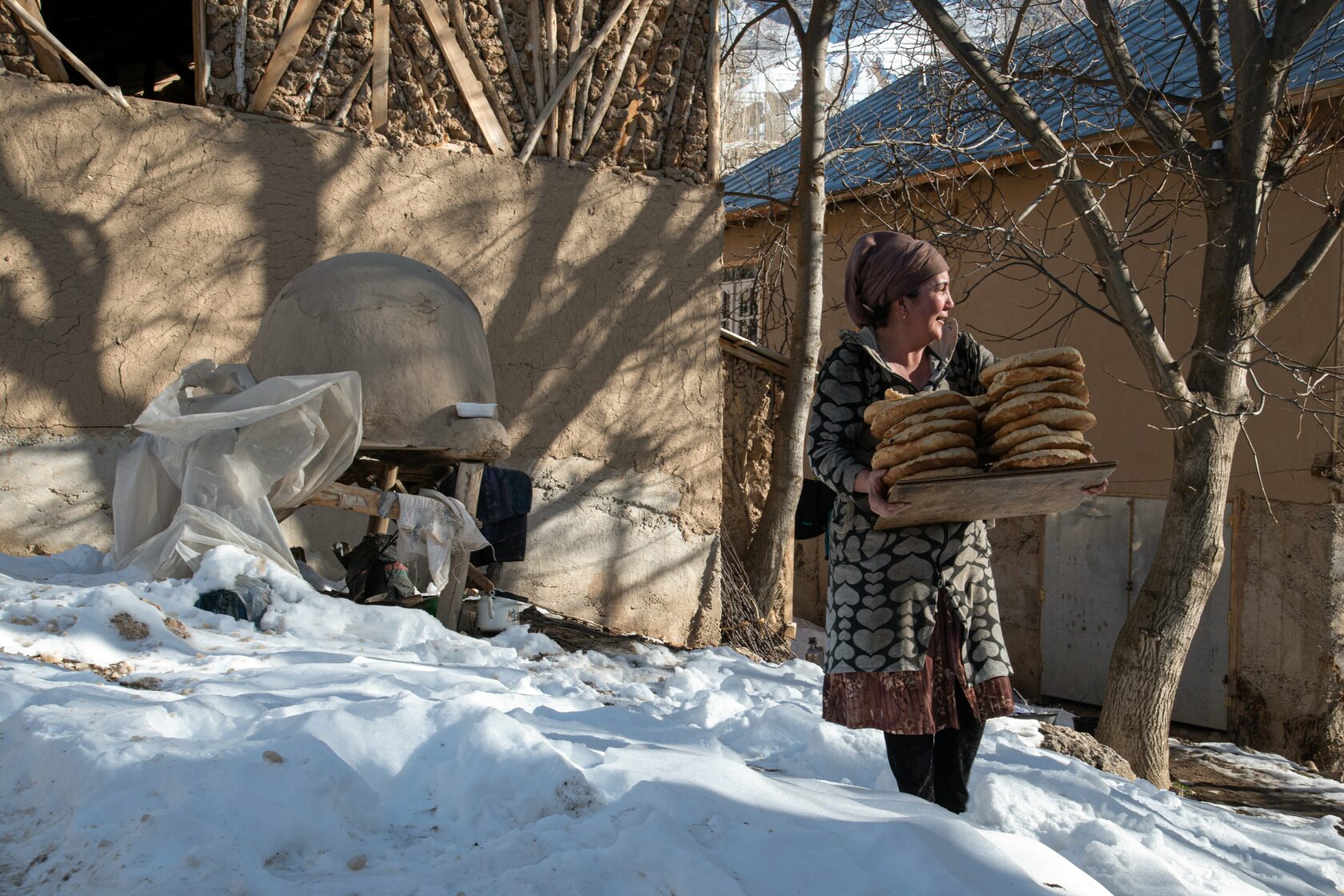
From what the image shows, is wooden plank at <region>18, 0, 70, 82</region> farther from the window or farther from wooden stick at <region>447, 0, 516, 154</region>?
the window

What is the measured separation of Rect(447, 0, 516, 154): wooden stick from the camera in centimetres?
710

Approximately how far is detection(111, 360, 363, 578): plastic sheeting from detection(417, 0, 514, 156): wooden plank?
9.28 feet

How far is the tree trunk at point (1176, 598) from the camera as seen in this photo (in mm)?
6348

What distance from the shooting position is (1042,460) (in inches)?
104

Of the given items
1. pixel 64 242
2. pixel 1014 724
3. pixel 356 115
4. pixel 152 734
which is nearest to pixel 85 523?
pixel 64 242

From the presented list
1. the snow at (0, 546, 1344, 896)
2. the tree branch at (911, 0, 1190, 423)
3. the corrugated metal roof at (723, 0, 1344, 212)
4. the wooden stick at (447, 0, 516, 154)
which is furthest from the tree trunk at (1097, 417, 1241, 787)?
the wooden stick at (447, 0, 516, 154)

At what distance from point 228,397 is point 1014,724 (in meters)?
4.06

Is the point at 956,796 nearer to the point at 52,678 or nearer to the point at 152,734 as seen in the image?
the point at 152,734

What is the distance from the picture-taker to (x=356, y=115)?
6895 mm

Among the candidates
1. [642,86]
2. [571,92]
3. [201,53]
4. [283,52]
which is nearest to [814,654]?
[642,86]

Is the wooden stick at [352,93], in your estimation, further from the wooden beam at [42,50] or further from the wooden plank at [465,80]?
the wooden beam at [42,50]

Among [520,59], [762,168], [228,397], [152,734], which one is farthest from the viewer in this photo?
[762,168]

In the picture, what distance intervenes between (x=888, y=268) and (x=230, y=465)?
11.0 feet

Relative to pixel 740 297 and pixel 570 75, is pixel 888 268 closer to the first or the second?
pixel 570 75
